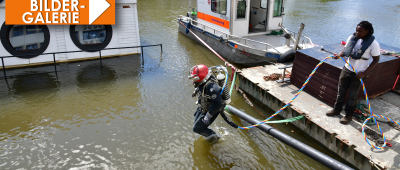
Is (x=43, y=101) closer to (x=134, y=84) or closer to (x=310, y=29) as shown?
(x=134, y=84)

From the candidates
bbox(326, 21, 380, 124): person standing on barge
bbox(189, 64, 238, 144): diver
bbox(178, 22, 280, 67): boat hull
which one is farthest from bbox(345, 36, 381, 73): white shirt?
bbox(178, 22, 280, 67): boat hull

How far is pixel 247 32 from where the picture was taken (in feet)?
45.8

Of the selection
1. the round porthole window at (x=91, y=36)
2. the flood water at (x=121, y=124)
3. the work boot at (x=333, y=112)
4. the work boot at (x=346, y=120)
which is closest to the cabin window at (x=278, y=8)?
the flood water at (x=121, y=124)

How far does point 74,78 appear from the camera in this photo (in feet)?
36.2

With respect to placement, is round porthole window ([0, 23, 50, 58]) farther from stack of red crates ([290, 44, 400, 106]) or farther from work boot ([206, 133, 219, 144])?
stack of red crates ([290, 44, 400, 106])

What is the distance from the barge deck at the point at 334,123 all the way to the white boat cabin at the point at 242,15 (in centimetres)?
456

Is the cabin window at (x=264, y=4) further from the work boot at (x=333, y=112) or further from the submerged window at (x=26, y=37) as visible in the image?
the submerged window at (x=26, y=37)

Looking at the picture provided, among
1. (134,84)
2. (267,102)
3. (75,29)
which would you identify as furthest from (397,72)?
(75,29)

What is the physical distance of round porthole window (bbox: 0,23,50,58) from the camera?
11.2m

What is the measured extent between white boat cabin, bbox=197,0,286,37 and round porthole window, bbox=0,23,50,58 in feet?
27.9

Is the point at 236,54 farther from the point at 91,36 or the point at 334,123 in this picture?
the point at 91,36

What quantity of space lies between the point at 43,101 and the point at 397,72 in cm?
1182

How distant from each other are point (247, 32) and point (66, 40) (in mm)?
9145

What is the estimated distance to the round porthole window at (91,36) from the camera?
1225 centimetres
